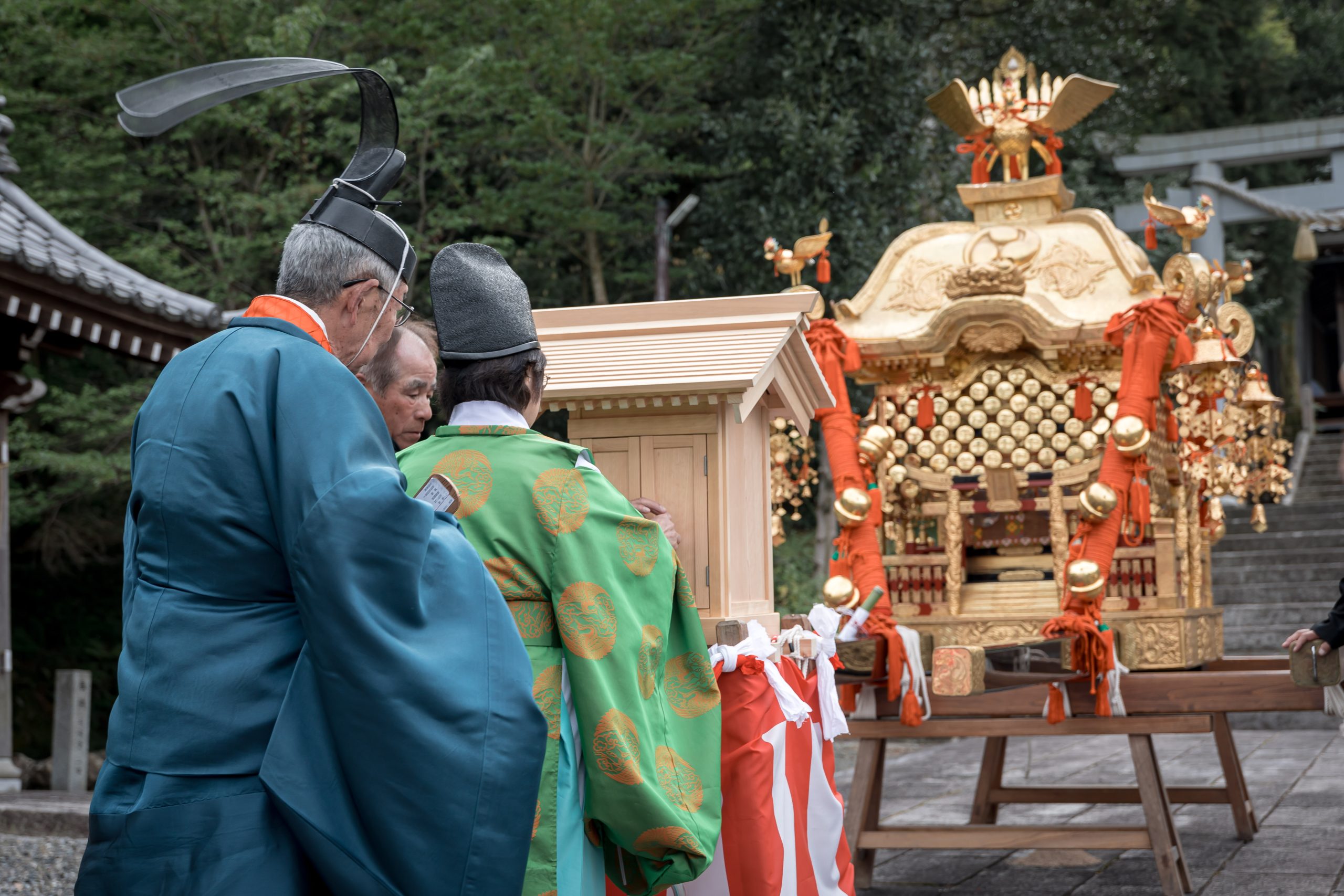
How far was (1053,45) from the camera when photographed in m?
14.2

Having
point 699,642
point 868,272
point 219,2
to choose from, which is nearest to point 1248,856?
point 699,642

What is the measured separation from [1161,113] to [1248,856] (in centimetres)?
1391

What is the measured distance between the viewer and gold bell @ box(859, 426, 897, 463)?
17.5ft

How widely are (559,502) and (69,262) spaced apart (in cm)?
539

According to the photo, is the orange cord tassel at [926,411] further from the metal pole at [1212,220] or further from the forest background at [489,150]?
the metal pole at [1212,220]

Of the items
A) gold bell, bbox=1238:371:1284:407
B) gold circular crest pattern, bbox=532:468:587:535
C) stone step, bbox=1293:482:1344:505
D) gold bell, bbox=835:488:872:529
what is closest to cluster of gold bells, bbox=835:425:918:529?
gold bell, bbox=835:488:872:529

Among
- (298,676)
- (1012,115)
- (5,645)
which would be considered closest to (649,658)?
(298,676)

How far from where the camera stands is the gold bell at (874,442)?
5.33m

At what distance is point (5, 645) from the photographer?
7.92 metres

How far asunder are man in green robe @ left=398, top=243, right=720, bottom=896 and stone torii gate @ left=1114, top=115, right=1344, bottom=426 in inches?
494

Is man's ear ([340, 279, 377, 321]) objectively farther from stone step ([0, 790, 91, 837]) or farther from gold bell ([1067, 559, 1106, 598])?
stone step ([0, 790, 91, 837])

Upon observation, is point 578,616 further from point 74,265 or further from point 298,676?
point 74,265

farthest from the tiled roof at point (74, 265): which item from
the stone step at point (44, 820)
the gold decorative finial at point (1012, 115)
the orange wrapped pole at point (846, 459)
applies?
the gold decorative finial at point (1012, 115)

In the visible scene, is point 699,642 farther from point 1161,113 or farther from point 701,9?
point 1161,113
